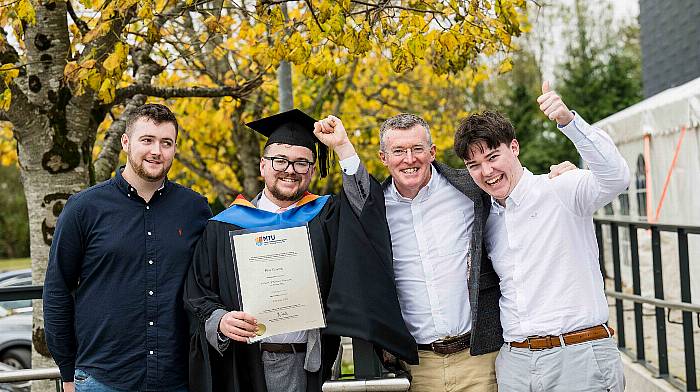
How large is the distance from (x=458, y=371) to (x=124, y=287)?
158 centimetres

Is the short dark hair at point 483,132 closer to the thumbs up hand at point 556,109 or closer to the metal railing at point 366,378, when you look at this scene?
the thumbs up hand at point 556,109

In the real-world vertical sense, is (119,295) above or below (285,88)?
below

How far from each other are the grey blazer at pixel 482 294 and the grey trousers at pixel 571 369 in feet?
0.55

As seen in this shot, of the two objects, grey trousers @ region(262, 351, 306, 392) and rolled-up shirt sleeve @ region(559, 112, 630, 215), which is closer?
rolled-up shirt sleeve @ region(559, 112, 630, 215)

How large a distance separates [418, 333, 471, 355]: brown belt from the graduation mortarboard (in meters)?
0.97

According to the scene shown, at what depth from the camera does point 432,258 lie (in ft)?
11.6

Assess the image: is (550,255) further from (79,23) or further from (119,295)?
(79,23)

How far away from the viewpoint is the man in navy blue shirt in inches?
140

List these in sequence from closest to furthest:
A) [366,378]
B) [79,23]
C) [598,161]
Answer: [366,378] < [598,161] < [79,23]

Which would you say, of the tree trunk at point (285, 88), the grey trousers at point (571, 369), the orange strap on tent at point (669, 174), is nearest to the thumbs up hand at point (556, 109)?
the grey trousers at point (571, 369)

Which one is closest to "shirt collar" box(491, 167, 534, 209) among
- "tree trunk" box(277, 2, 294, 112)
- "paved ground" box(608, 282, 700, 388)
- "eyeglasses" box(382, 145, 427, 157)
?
"eyeglasses" box(382, 145, 427, 157)

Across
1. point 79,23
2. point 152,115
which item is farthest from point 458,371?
point 79,23

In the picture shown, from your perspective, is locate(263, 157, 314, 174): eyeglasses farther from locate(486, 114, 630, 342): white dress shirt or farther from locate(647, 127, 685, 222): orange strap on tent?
locate(647, 127, 685, 222): orange strap on tent

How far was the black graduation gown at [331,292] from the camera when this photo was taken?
128 inches
